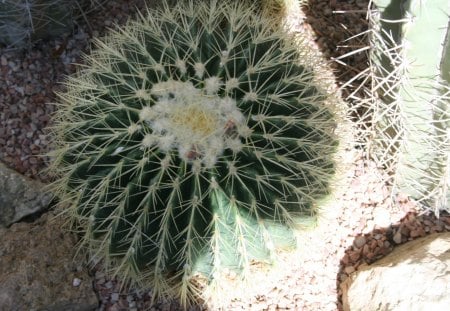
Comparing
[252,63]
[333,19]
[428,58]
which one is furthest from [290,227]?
[333,19]

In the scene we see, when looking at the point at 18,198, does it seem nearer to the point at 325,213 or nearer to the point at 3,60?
the point at 3,60

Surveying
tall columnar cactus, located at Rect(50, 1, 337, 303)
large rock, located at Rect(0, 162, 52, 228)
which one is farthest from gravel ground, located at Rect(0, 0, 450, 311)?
tall columnar cactus, located at Rect(50, 1, 337, 303)

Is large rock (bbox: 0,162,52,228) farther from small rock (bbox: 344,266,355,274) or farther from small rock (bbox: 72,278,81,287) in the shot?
small rock (bbox: 344,266,355,274)

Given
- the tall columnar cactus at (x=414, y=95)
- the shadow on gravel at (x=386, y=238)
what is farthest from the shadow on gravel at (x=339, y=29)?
the shadow on gravel at (x=386, y=238)

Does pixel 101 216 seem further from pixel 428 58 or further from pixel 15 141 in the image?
pixel 428 58

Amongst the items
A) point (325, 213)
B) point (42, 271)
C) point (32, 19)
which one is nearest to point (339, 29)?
point (325, 213)

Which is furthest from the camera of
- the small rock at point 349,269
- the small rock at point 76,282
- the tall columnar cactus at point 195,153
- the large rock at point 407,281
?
the small rock at point 349,269

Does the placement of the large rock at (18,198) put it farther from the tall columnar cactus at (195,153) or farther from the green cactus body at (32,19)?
the green cactus body at (32,19)

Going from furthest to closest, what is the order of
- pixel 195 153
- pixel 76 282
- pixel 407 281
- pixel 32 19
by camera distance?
pixel 32 19, pixel 76 282, pixel 407 281, pixel 195 153
